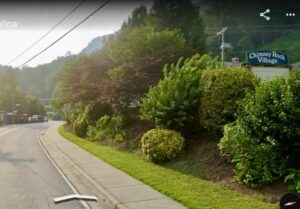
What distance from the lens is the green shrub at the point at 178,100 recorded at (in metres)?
14.7

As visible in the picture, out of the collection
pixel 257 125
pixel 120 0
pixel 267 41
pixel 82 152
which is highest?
pixel 267 41

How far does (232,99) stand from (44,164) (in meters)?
8.32

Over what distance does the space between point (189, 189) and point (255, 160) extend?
5.96ft

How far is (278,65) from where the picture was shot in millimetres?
18719

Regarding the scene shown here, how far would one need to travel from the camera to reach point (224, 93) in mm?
12859

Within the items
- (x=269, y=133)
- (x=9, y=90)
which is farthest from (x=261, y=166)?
(x=9, y=90)

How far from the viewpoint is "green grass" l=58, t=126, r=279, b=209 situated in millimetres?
8375

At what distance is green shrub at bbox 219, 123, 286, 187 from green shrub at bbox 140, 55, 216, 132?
4141 millimetres

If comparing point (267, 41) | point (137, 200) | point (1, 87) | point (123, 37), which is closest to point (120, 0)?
point (137, 200)

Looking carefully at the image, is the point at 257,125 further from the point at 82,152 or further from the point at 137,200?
the point at 82,152

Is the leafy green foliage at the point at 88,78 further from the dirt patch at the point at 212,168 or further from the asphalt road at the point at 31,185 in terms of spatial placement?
the dirt patch at the point at 212,168

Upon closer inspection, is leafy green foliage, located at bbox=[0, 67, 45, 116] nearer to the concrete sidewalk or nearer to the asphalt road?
the asphalt road

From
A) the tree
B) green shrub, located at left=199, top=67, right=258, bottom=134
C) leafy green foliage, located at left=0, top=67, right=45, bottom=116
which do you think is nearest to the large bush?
green shrub, located at left=199, top=67, right=258, bottom=134

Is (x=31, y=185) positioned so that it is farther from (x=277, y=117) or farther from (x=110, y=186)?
(x=277, y=117)
